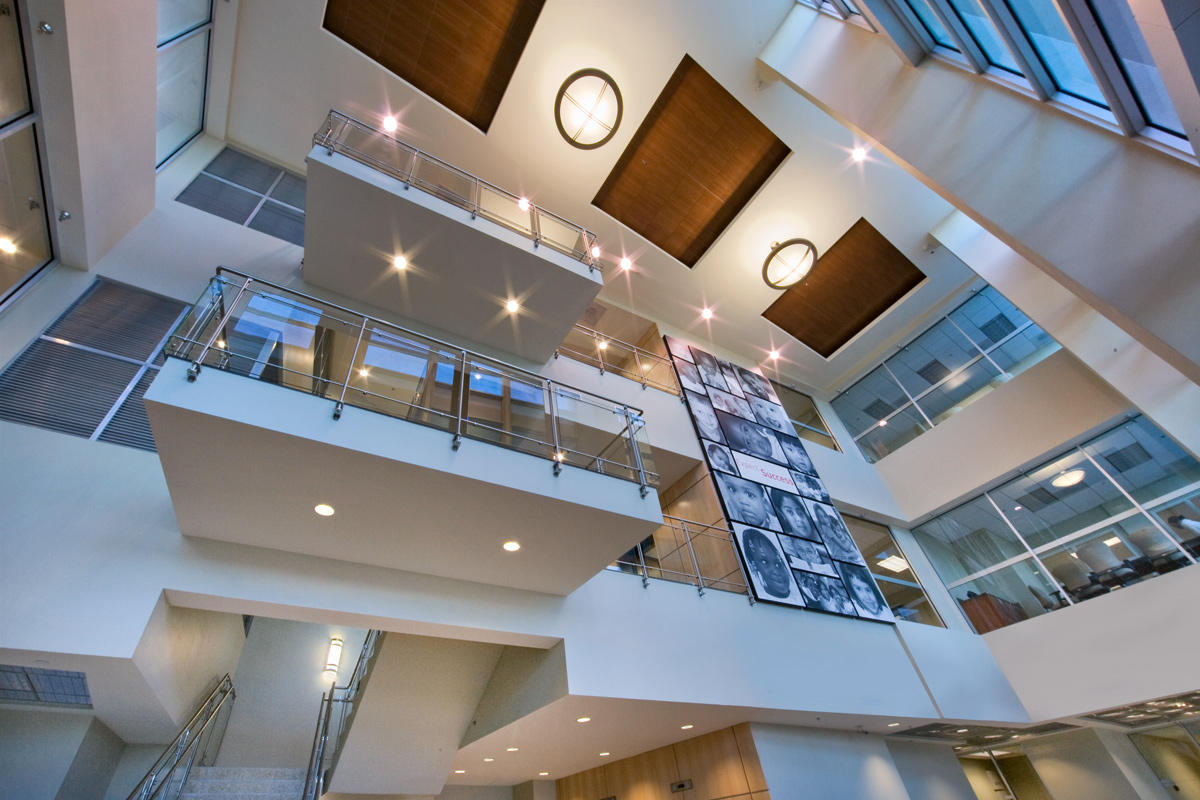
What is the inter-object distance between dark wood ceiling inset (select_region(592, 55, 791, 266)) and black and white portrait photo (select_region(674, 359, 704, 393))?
248 centimetres

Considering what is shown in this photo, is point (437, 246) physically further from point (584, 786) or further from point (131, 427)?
point (584, 786)

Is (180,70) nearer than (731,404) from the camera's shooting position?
Yes

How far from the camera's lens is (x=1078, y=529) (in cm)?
931

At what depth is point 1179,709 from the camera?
8422 millimetres

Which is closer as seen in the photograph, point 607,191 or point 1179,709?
point 1179,709

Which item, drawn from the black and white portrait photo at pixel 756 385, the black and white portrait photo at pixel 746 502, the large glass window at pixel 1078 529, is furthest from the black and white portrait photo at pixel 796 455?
the large glass window at pixel 1078 529

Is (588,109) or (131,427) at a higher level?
(588,109)

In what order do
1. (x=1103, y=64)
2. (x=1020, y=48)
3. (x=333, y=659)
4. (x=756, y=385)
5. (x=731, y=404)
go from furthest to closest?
1. (x=756, y=385)
2. (x=731, y=404)
3. (x=333, y=659)
4. (x=1020, y=48)
5. (x=1103, y=64)

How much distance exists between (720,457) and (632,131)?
6.42m

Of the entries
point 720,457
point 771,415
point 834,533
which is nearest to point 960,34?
point 720,457

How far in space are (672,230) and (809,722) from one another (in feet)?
30.4

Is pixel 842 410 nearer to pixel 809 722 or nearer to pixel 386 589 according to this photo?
pixel 809 722

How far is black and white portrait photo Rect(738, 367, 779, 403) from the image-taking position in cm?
1270

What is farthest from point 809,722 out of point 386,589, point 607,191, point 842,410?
point 607,191
